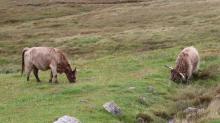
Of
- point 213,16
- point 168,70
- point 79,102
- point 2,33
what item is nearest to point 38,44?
point 2,33

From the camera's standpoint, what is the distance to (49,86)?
29406 millimetres

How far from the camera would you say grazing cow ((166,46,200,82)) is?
107ft

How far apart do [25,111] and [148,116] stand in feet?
18.6

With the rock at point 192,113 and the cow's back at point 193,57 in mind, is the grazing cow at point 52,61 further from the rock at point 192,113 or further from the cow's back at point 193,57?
the cow's back at point 193,57

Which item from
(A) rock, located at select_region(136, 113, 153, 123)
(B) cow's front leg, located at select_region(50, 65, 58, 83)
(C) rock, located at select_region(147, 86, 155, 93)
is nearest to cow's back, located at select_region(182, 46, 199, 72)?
(C) rock, located at select_region(147, 86, 155, 93)

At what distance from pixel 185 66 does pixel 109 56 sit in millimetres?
14869

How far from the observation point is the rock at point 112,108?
950 inches

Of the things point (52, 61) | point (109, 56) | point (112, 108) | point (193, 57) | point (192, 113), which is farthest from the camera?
point (109, 56)

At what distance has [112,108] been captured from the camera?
24.3 m

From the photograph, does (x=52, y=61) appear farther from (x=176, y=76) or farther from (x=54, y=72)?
(x=176, y=76)

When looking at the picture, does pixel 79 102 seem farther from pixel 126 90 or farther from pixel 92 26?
pixel 92 26

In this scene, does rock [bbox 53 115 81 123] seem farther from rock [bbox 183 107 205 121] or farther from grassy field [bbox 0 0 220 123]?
rock [bbox 183 107 205 121]

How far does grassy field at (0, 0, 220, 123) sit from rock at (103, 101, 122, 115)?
25cm

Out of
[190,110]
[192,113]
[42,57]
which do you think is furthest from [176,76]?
[42,57]
